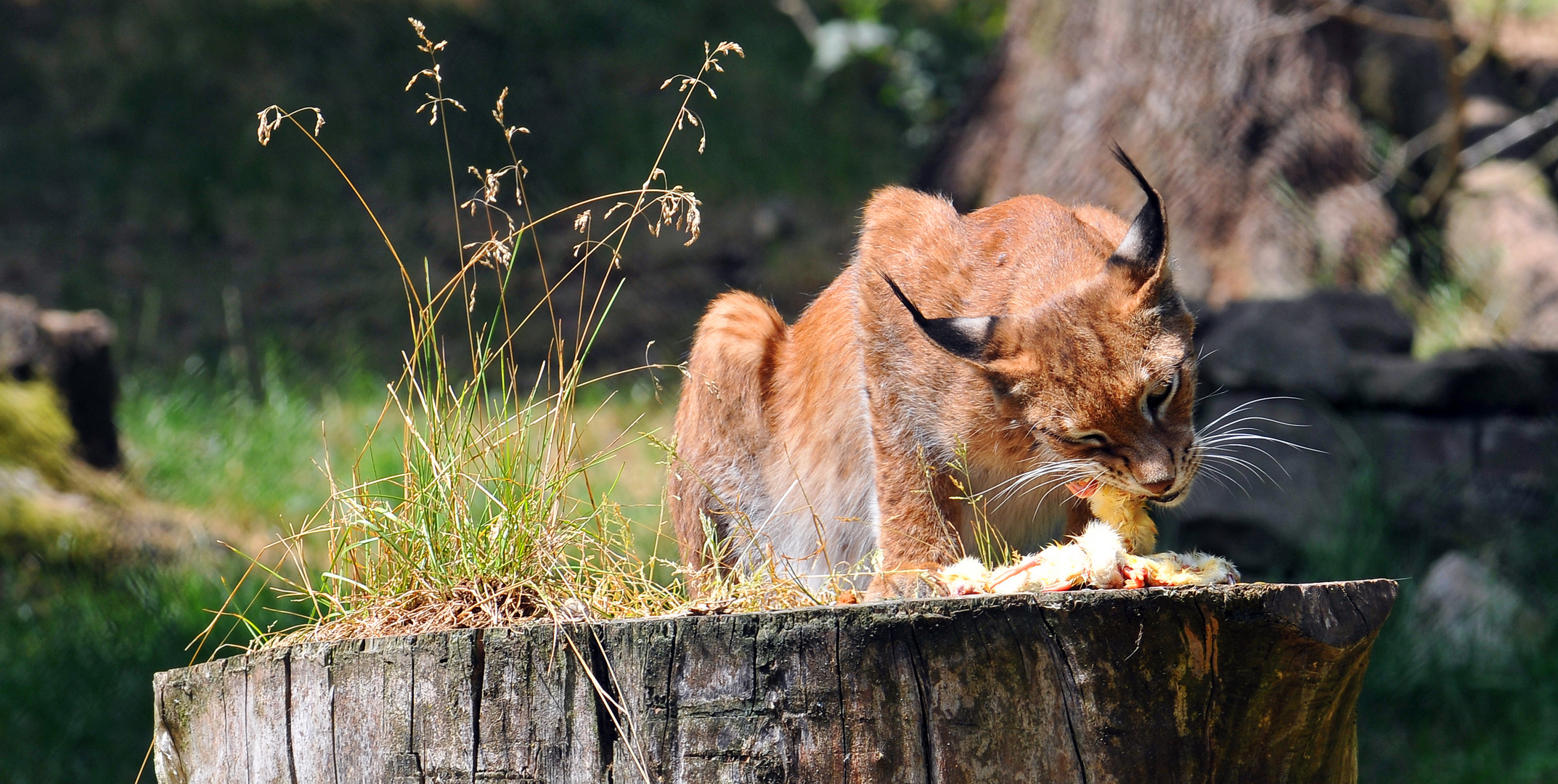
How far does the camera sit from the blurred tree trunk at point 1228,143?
8.38 metres

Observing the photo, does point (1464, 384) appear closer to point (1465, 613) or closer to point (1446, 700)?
point (1465, 613)

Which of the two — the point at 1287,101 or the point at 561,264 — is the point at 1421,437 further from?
the point at 561,264

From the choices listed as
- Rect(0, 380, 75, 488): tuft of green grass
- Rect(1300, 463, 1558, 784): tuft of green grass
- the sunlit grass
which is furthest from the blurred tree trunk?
Rect(0, 380, 75, 488): tuft of green grass

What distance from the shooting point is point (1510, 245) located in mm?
8547

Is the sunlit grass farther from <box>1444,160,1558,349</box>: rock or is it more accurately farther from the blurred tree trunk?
<box>1444,160,1558,349</box>: rock

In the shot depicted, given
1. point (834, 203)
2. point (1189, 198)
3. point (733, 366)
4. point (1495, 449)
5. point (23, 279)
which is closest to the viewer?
point (733, 366)

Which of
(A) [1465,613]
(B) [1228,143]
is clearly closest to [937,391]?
(A) [1465,613]

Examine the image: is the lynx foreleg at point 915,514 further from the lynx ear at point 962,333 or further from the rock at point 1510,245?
the rock at point 1510,245

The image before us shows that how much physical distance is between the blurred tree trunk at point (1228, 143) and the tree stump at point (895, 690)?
619 cm

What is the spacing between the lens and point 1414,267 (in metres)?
8.81

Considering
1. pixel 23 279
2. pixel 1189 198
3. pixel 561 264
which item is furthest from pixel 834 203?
pixel 23 279

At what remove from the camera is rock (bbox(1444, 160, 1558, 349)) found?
8.30 metres

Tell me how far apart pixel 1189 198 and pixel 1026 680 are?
6750 millimetres

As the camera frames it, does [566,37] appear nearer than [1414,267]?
No
